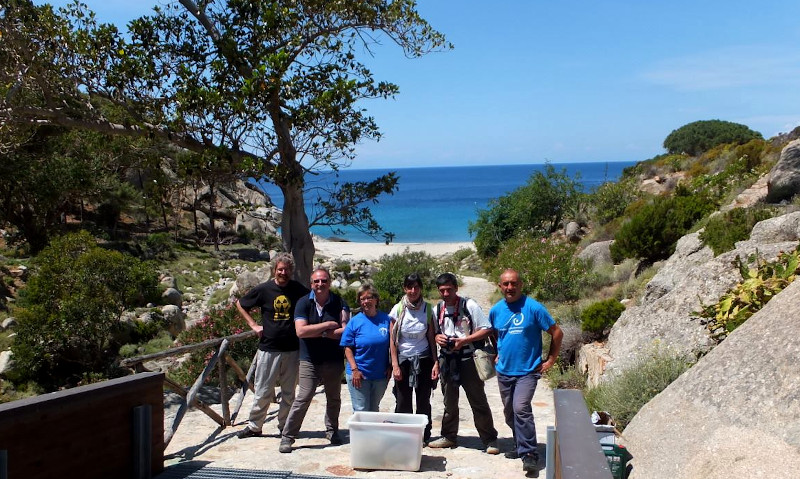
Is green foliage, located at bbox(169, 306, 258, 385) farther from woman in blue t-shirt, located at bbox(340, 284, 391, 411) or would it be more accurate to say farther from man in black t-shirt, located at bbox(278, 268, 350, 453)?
woman in blue t-shirt, located at bbox(340, 284, 391, 411)

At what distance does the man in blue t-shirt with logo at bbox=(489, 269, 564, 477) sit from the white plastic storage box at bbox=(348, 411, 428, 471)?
0.83 meters

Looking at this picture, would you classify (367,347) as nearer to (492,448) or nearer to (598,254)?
(492,448)

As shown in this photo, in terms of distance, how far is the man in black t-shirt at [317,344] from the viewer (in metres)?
7.14

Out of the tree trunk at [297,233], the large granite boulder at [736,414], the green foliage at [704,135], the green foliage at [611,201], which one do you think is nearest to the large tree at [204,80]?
the tree trunk at [297,233]

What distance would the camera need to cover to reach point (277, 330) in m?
7.51

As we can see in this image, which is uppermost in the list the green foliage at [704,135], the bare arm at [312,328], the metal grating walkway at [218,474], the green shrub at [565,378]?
the green foliage at [704,135]

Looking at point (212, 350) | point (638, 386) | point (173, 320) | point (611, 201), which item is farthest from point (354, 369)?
point (611, 201)

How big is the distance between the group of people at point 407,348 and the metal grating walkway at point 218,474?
821 millimetres

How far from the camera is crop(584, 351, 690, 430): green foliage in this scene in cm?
704

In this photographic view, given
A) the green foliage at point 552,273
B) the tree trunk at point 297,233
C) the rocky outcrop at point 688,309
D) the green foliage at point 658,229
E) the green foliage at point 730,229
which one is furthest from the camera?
the green foliage at point 552,273

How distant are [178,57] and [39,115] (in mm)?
2149

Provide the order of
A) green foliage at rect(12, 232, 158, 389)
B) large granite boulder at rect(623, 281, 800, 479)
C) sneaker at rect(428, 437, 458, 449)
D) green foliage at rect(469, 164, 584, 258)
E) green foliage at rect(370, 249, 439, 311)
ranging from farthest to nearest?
green foliage at rect(469, 164, 584, 258)
green foliage at rect(370, 249, 439, 311)
green foliage at rect(12, 232, 158, 389)
sneaker at rect(428, 437, 458, 449)
large granite boulder at rect(623, 281, 800, 479)

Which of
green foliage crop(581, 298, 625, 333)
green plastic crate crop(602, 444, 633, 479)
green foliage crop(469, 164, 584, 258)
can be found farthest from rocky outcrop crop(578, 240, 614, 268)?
green plastic crate crop(602, 444, 633, 479)

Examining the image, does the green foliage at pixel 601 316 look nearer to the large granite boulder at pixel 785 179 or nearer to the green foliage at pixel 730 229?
the green foliage at pixel 730 229
